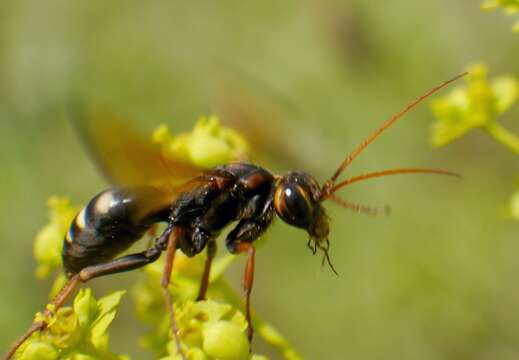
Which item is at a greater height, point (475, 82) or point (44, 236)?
point (44, 236)

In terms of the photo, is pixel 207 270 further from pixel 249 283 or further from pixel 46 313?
pixel 46 313

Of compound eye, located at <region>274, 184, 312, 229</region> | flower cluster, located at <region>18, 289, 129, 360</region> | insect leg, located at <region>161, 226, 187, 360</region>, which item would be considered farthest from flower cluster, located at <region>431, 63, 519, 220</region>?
flower cluster, located at <region>18, 289, 129, 360</region>

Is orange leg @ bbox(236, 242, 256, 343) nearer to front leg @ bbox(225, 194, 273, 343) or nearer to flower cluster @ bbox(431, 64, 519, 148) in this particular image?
front leg @ bbox(225, 194, 273, 343)

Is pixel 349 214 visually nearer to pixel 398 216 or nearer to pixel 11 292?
pixel 398 216

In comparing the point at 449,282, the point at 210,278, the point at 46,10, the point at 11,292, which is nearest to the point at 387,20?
the point at 449,282

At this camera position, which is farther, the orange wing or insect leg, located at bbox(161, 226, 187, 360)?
the orange wing

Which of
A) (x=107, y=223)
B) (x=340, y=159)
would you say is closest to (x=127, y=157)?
(x=107, y=223)

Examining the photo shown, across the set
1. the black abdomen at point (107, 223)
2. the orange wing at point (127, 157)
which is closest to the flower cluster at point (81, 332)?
the black abdomen at point (107, 223)
